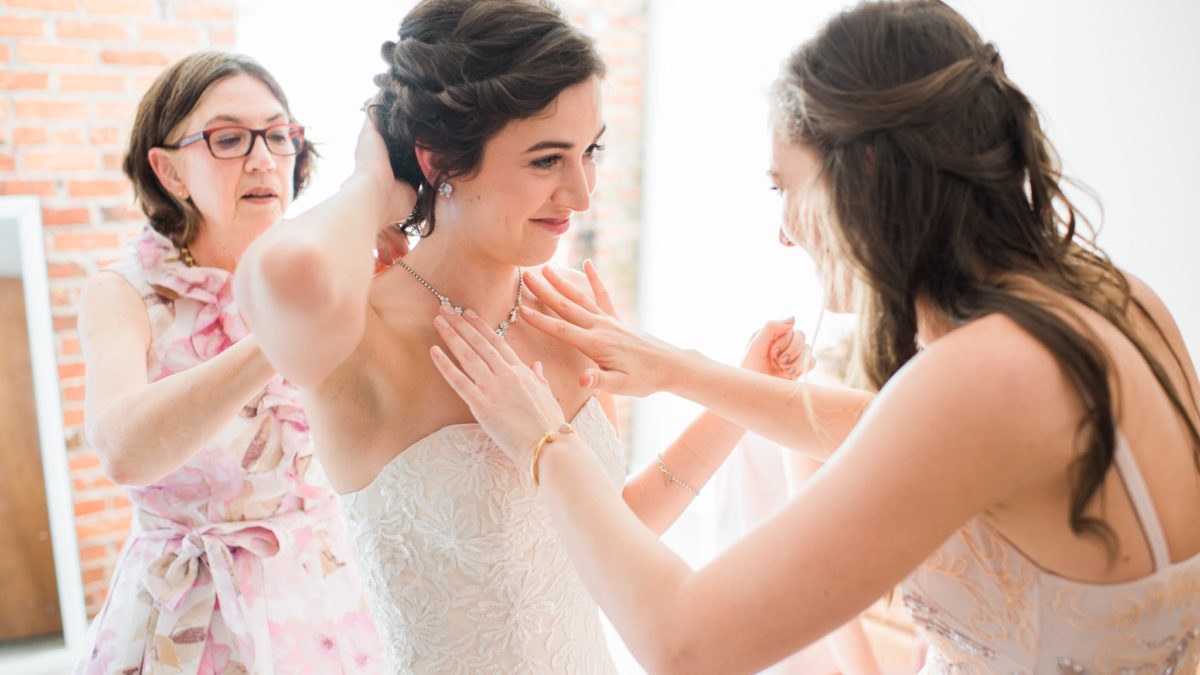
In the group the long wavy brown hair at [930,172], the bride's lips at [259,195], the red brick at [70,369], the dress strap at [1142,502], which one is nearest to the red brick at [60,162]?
the red brick at [70,369]

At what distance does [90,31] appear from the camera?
10.6 ft

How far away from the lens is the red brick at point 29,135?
10.3 ft

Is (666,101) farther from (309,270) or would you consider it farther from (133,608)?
(309,270)

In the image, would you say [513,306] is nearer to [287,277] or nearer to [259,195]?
[259,195]

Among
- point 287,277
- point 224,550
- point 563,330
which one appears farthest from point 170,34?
point 287,277

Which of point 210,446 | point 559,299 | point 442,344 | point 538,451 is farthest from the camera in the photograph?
point 210,446

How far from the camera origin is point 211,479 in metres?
1.76

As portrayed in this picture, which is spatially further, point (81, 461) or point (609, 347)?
point (81, 461)

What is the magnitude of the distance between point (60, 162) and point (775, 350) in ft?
9.31

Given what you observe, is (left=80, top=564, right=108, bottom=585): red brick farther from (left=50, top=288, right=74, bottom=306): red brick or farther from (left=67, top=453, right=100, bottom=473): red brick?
(left=50, top=288, right=74, bottom=306): red brick

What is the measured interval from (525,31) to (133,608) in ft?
4.38

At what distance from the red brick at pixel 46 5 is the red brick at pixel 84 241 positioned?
81 centimetres

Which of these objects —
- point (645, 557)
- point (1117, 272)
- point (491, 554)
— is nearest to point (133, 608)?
point (491, 554)

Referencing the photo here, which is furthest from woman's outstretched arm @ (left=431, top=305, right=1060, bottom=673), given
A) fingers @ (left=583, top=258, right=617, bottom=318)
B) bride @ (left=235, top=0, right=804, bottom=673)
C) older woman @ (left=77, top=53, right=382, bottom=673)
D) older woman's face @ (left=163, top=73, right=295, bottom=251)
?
older woman's face @ (left=163, top=73, right=295, bottom=251)
